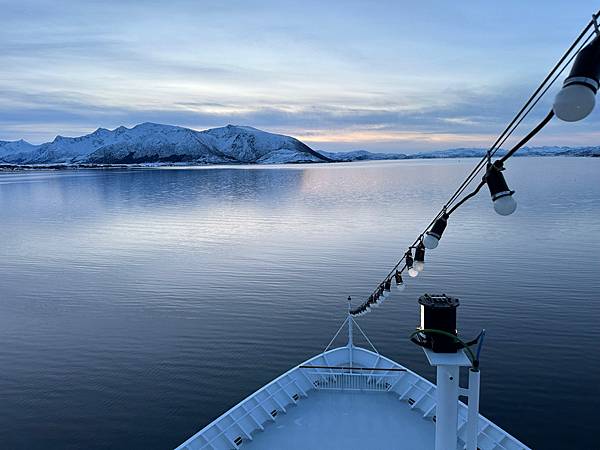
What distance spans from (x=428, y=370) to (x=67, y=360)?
823 inches

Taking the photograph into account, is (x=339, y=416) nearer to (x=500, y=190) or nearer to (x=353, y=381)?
(x=353, y=381)

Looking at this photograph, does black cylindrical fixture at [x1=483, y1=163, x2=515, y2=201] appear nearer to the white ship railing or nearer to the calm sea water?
the white ship railing

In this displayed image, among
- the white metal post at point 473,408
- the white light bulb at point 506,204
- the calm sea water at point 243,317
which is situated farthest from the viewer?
the calm sea water at point 243,317

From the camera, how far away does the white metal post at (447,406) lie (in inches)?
376

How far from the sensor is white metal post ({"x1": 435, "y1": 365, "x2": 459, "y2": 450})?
955 centimetres

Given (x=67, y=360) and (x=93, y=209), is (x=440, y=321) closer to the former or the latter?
(x=67, y=360)

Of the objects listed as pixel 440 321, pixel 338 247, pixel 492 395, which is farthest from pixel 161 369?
pixel 338 247

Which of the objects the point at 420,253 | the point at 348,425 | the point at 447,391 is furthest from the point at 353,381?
the point at 447,391

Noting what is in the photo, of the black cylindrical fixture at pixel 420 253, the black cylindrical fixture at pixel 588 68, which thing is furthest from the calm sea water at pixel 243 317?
the black cylindrical fixture at pixel 588 68

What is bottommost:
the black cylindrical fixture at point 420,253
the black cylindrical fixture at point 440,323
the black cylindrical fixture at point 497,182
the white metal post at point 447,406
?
the white metal post at point 447,406

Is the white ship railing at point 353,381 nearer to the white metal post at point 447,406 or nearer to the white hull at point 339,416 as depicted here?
the white hull at point 339,416

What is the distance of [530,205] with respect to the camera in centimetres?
8531

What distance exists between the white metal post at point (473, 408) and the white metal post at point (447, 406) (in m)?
0.51

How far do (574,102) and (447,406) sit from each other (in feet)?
25.8
